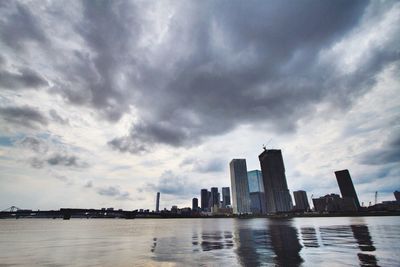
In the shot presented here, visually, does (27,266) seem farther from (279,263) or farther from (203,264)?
(279,263)

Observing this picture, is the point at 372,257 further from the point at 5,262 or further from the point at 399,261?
the point at 5,262

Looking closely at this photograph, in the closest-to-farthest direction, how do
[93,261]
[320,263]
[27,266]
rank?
1. [320,263]
2. [27,266]
3. [93,261]

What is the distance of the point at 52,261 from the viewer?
20.6 meters

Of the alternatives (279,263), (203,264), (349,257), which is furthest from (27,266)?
(349,257)

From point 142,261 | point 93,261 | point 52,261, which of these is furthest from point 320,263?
point 52,261

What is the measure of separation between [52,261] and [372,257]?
91.7 feet

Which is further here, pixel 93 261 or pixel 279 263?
pixel 93 261

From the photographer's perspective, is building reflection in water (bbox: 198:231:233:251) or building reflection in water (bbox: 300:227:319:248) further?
building reflection in water (bbox: 198:231:233:251)

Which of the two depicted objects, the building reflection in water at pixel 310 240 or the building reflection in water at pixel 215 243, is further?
the building reflection in water at pixel 215 243

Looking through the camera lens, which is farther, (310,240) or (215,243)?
(310,240)

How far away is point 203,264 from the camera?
17688mm

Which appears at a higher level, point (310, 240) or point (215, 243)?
point (310, 240)

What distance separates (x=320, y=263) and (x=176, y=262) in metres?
11.3

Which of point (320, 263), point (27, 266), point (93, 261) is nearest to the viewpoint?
point (320, 263)
